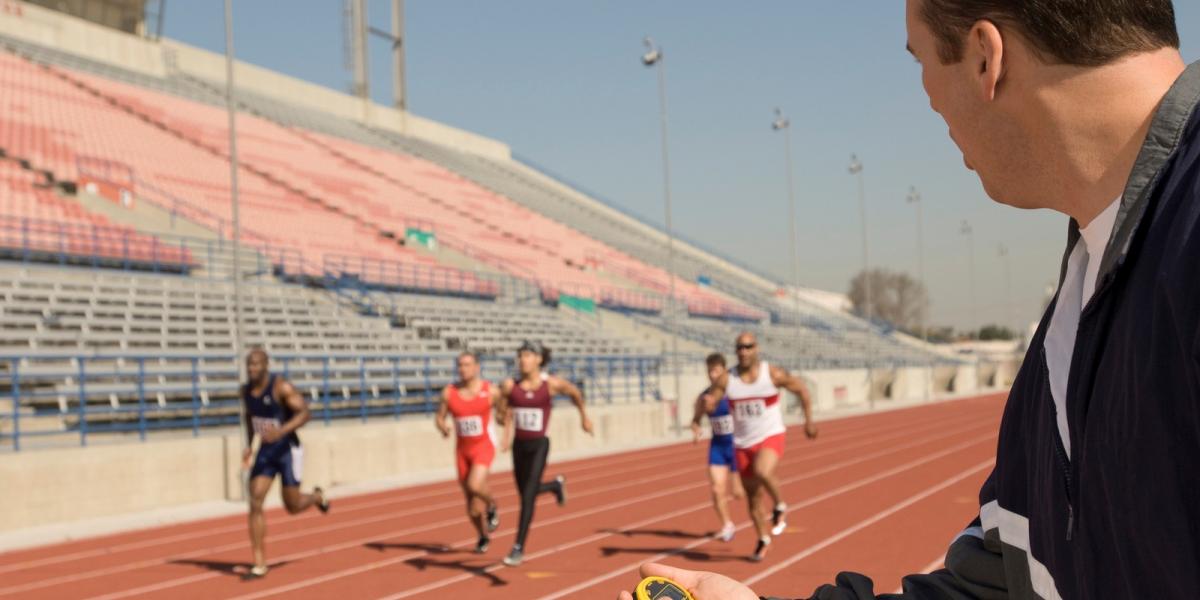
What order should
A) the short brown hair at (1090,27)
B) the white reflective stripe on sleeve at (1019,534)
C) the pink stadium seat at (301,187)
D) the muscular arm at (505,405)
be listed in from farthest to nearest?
the pink stadium seat at (301,187) → the muscular arm at (505,405) → the white reflective stripe on sleeve at (1019,534) → the short brown hair at (1090,27)

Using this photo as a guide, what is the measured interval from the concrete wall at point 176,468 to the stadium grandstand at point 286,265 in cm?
58

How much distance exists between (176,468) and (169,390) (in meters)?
2.02

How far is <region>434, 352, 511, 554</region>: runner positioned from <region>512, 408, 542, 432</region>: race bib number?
1.44ft

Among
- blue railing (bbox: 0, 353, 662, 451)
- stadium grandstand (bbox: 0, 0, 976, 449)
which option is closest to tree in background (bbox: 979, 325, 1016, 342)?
stadium grandstand (bbox: 0, 0, 976, 449)

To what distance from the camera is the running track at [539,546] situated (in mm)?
8742

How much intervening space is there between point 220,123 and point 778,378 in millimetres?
30869

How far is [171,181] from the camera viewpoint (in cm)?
2761

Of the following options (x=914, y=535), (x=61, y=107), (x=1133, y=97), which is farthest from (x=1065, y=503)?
(x=61, y=107)

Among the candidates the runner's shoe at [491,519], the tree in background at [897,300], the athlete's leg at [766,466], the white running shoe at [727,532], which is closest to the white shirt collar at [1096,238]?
the athlete's leg at [766,466]

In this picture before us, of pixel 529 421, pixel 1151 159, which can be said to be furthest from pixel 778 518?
pixel 1151 159

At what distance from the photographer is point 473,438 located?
10180 millimetres

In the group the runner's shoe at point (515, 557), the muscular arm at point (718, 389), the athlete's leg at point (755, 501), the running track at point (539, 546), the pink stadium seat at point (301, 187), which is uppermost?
the pink stadium seat at point (301, 187)

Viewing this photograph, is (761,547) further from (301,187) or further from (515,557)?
(301,187)

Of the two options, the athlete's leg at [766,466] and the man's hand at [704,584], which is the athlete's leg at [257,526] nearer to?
the athlete's leg at [766,466]
